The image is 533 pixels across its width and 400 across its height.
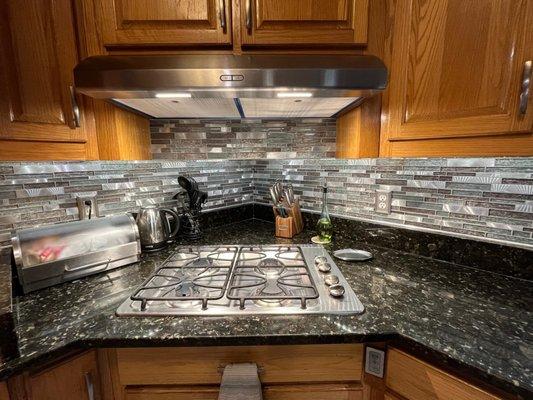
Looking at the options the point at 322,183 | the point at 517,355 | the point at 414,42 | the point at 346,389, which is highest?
the point at 414,42

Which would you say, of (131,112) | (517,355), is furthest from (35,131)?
(517,355)

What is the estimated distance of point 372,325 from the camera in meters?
0.65

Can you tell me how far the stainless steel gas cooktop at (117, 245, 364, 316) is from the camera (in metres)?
0.72

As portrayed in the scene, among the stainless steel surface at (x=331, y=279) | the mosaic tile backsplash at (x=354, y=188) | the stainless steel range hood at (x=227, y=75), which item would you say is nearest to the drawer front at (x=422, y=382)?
the stainless steel surface at (x=331, y=279)

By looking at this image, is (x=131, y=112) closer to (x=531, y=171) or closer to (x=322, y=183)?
(x=322, y=183)

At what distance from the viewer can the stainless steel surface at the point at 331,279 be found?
0.83m

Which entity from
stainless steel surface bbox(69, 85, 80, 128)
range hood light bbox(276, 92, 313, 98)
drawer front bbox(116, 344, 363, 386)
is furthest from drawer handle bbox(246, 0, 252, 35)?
drawer front bbox(116, 344, 363, 386)

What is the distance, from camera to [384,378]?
673mm

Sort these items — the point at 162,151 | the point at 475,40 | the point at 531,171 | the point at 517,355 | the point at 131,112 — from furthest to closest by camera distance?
the point at 162,151 < the point at 131,112 < the point at 531,171 < the point at 475,40 < the point at 517,355

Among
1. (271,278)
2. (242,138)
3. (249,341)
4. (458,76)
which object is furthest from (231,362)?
(242,138)

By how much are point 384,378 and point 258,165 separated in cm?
128

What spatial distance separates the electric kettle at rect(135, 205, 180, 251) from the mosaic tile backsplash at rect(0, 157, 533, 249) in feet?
0.39

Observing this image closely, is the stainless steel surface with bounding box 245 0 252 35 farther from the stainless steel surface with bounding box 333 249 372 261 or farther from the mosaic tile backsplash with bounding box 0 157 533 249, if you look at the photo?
the stainless steel surface with bounding box 333 249 372 261

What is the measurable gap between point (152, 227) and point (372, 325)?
95 centimetres
